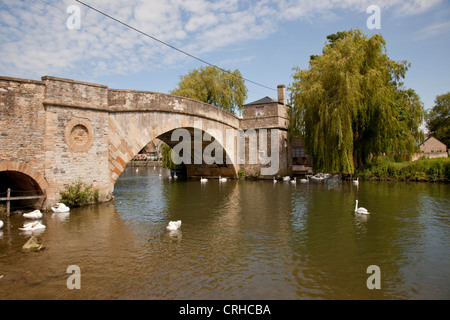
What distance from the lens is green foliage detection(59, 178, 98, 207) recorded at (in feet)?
40.4

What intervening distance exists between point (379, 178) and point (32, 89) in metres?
21.2

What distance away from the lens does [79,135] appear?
42.2ft

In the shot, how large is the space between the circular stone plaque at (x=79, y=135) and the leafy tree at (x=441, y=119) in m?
41.4

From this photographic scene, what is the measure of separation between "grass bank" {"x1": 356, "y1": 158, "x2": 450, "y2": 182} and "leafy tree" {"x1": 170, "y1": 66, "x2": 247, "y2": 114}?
13946 mm

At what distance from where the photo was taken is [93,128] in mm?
13180

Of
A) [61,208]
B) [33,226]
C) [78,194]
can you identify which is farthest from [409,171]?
[33,226]

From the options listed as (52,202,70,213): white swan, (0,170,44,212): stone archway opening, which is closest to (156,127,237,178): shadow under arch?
(0,170,44,212): stone archway opening

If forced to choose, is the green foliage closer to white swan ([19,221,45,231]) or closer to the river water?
the river water

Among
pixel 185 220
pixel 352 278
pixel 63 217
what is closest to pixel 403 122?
pixel 185 220

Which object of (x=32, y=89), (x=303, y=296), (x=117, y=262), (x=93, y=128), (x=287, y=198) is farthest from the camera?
(x=287, y=198)

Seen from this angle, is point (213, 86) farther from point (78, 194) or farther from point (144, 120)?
point (78, 194)

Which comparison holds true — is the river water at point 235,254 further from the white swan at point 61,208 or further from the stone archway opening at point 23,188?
the stone archway opening at point 23,188

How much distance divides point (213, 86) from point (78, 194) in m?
20.0

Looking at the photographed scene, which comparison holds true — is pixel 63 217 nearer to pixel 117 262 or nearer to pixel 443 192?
pixel 117 262
